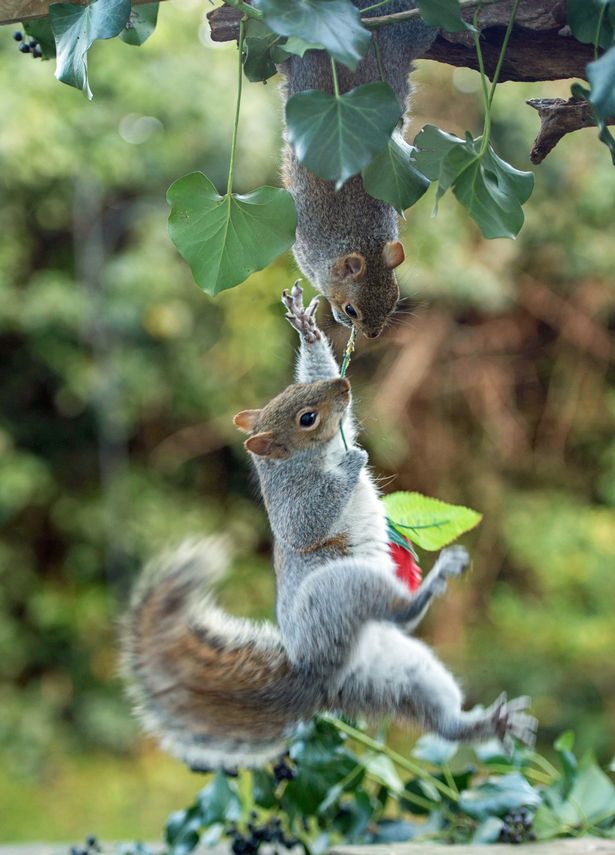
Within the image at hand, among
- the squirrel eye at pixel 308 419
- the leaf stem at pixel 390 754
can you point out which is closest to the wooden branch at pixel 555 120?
the squirrel eye at pixel 308 419

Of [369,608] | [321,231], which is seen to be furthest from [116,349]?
[369,608]

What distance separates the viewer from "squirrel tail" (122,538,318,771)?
39.7 inches

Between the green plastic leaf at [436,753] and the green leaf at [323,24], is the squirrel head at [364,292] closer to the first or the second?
the green leaf at [323,24]

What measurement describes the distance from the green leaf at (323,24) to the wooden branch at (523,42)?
288 millimetres

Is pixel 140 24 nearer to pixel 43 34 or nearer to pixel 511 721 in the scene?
pixel 43 34

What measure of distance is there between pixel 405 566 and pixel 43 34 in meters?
0.68

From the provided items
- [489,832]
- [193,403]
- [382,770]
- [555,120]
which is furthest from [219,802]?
[193,403]

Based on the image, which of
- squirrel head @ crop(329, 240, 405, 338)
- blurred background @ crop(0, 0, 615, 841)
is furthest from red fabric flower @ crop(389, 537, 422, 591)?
blurred background @ crop(0, 0, 615, 841)

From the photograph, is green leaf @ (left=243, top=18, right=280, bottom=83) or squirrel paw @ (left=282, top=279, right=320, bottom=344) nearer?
green leaf @ (left=243, top=18, right=280, bottom=83)

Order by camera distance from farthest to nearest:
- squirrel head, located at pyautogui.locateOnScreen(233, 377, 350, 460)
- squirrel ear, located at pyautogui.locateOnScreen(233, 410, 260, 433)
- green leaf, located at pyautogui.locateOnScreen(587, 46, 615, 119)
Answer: squirrel ear, located at pyautogui.locateOnScreen(233, 410, 260, 433) → squirrel head, located at pyautogui.locateOnScreen(233, 377, 350, 460) → green leaf, located at pyautogui.locateOnScreen(587, 46, 615, 119)

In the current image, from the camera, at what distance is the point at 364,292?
1.11 meters

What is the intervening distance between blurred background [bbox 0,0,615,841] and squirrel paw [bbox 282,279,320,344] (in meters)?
2.60

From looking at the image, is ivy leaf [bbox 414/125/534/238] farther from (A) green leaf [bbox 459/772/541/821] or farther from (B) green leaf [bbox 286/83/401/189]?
(A) green leaf [bbox 459/772/541/821]

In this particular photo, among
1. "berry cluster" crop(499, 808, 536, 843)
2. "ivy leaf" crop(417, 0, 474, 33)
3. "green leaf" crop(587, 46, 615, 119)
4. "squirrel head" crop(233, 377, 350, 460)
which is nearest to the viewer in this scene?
"green leaf" crop(587, 46, 615, 119)
